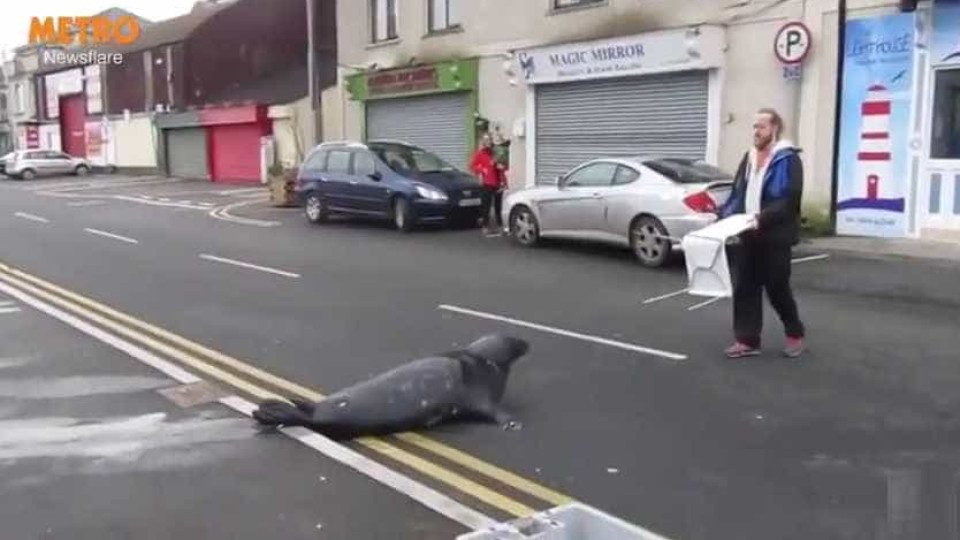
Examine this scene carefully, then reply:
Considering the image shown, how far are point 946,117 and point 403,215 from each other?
349 inches

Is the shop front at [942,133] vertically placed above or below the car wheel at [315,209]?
above

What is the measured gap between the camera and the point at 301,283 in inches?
452

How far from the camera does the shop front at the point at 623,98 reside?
55.6 ft

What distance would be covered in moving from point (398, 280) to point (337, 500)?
714cm

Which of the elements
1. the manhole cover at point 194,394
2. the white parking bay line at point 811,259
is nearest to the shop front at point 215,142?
the white parking bay line at point 811,259

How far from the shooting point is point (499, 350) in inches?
241

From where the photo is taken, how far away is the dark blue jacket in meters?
6.86

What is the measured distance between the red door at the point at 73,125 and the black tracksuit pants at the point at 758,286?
49733 millimetres

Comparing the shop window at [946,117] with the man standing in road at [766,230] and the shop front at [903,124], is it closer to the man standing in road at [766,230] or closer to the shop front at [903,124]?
the shop front at [903,124]

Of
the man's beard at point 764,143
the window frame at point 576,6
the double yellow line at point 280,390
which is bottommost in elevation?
the double yellow line at point 280,390

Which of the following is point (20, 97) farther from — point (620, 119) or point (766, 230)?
point (766, 230)

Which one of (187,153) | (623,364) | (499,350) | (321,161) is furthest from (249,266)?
(187,153)

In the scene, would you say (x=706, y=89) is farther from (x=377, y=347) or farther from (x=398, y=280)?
(x=377, y=347)

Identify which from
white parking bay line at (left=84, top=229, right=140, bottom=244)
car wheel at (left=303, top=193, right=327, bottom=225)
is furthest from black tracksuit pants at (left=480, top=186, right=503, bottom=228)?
white parking bay line at (left=84, top=229, right=140, bottom=244)
